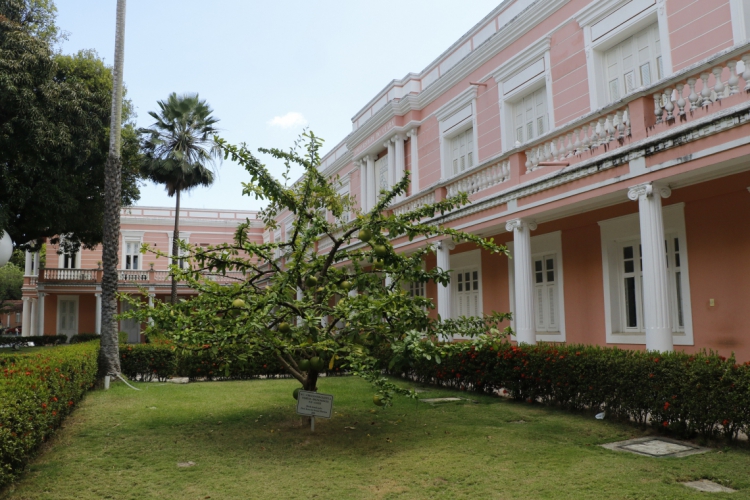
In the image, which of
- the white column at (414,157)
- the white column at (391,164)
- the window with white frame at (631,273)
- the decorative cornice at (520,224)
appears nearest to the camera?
the window with white frame at (631,273)

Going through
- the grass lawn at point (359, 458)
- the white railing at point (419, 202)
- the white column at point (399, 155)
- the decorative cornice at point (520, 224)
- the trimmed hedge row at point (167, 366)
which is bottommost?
the grass lawn at point (359, 458)

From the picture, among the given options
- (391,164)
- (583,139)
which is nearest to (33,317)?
(391,164)

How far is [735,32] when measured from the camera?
841cm

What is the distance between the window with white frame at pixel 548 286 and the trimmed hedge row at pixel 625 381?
9.70ft

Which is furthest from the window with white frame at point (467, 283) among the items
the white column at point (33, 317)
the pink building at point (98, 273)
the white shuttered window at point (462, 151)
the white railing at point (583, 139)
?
the white column at point (33, 317)

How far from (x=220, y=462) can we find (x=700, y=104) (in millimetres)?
7020

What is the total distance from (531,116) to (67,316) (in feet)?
99.6

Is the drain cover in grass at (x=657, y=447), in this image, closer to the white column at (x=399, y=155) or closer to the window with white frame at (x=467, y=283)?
the window with white frame at (x=467, y=283)

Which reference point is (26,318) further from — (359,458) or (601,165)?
(601,165)

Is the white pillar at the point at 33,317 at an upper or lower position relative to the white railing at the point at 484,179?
lower

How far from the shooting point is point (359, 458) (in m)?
5.84

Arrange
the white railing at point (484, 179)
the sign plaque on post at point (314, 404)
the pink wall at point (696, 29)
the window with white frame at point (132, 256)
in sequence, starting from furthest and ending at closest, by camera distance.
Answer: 1. the window with white frame at point (132, 256)
2. the white railing at point (484, 179)
3. the pink wall at point (696, 29)
4. the sign plaque on post at point (314, 404)

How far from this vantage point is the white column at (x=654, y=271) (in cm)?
771

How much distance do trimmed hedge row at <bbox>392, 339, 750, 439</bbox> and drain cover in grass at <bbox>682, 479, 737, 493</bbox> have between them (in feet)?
3.98
